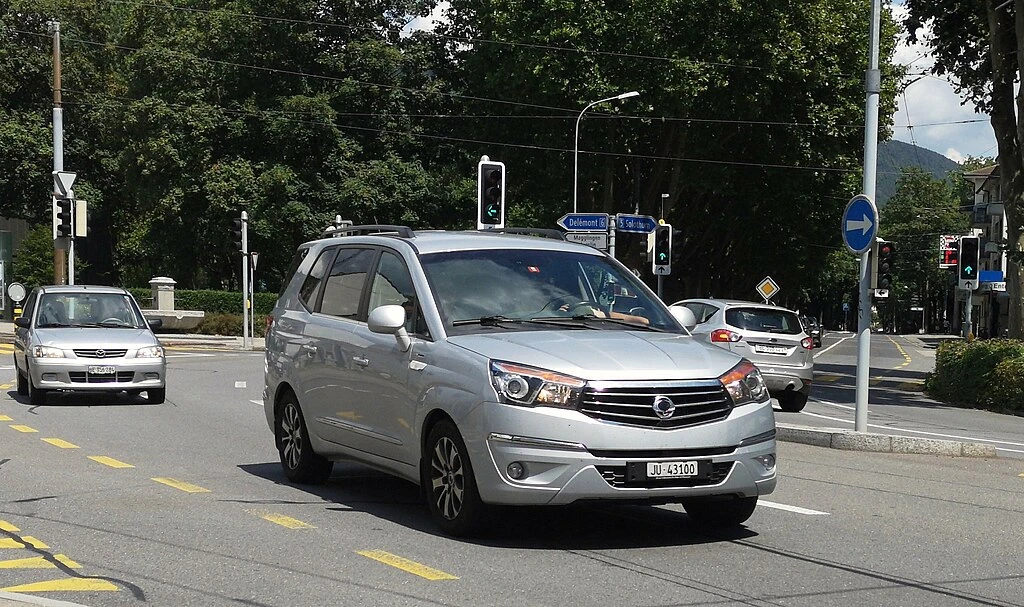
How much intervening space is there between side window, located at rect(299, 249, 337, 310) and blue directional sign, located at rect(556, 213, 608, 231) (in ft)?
54.9

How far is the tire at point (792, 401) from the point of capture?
21203mm

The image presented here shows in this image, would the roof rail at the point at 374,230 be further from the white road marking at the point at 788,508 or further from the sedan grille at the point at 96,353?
the sedan grille at the point at 96,353

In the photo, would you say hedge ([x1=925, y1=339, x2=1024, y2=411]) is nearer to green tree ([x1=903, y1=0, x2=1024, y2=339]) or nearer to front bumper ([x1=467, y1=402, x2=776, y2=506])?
green tree ([x1=903, y1=0, x2=1024, y2=339])

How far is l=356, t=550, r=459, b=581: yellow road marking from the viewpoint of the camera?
22.1ft

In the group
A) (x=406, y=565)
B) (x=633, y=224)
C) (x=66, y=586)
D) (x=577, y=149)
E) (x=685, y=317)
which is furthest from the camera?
(x=577, y=149)

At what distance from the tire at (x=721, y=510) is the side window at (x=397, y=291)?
6.38ft

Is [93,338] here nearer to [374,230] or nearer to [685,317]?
[374,230]

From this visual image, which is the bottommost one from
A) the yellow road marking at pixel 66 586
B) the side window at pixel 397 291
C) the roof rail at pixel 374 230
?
the yellow road marking at pixel 66 586

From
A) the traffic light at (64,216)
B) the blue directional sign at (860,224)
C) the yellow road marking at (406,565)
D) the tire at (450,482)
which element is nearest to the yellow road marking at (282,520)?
the tire at (450,482)

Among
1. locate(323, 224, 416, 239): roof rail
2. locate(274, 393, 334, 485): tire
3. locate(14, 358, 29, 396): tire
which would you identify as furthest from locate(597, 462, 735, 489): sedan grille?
locate(14, 358, 29, 396): tire

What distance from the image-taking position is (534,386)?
7.39 metres

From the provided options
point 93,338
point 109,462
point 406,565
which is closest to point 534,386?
point 406,565

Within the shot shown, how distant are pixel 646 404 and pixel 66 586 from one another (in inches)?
121

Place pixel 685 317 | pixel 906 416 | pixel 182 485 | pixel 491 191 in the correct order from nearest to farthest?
pixel 685 317, pixel 182 485, pixel 906 416, pixel 491 191
